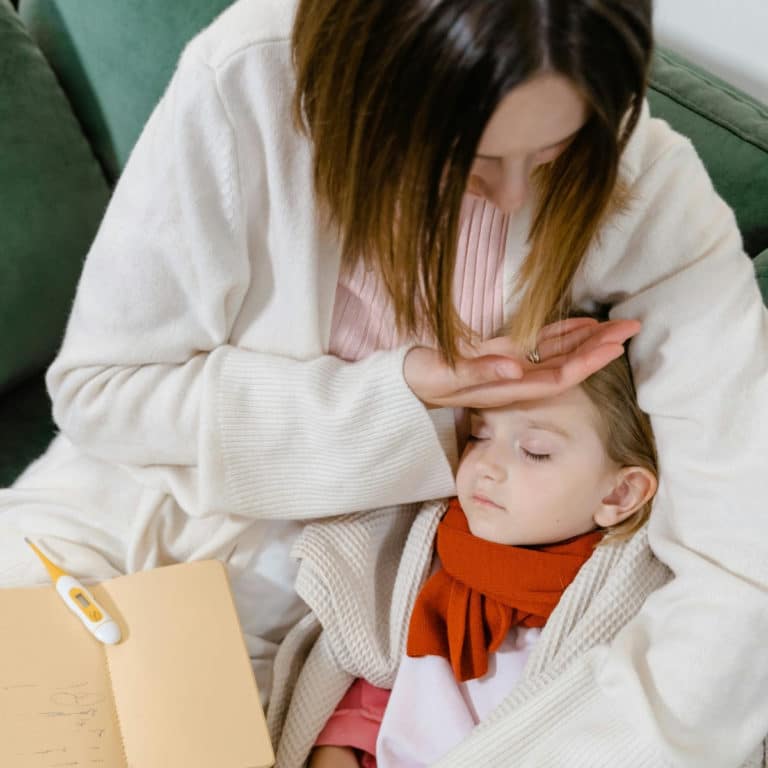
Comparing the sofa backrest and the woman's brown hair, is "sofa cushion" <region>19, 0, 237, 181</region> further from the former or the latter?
the woman's brown hair

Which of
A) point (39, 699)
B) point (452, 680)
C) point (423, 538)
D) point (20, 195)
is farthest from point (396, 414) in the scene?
point (20, 195)

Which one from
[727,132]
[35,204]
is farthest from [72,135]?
[727,132]

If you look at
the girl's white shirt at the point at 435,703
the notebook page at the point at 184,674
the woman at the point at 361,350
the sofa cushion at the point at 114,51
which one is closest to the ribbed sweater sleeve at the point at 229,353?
the woman at the point at 361,350

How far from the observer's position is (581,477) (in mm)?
→ 1016

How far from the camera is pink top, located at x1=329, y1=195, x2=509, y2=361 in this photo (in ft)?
3.14

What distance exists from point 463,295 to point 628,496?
0.32 m

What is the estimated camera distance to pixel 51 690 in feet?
2.80

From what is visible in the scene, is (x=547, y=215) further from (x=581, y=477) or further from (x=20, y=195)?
(x=20, y=195)

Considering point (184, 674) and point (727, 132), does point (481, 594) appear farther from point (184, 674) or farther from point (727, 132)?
point (727, 132)

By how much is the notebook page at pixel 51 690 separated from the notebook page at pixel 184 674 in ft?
0.07

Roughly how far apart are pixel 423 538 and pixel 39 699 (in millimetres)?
470

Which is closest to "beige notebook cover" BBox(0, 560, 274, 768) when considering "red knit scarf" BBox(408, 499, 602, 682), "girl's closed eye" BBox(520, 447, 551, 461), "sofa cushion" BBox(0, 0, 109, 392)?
"red knit scarf" BBox(408, 499, 602, 682)

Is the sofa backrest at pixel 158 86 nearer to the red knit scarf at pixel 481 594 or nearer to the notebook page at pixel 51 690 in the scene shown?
the red knit scarf at pixel 481 594

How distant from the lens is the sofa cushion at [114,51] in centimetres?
121
